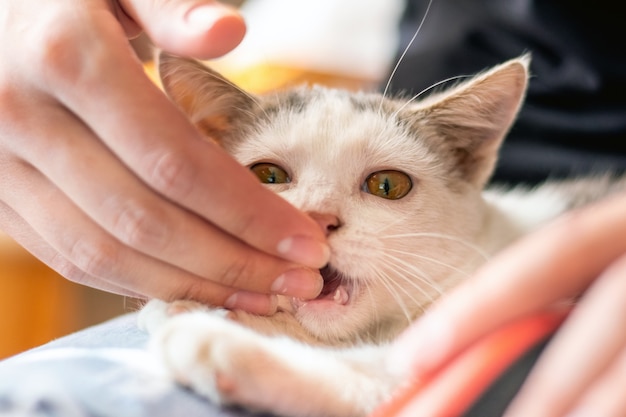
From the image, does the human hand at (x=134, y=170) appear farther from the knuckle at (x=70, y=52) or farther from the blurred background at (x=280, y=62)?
the blurred background at (x=280, y=62)

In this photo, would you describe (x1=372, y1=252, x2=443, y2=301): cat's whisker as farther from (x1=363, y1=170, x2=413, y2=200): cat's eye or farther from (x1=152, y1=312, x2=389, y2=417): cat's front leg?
(x1=152, y1=312, x2=389, y2=417): cat's front leg

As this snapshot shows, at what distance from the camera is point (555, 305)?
60 cm

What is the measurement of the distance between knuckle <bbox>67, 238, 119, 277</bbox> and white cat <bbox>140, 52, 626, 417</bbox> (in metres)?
0.09

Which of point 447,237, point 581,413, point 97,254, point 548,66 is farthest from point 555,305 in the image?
point 548,66

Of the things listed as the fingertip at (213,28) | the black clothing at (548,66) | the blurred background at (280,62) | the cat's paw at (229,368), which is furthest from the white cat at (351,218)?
the blurred background at (280,62)

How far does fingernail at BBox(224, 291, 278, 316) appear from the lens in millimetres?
811

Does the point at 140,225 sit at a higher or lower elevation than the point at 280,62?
lower

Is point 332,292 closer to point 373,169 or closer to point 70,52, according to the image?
point 373,169

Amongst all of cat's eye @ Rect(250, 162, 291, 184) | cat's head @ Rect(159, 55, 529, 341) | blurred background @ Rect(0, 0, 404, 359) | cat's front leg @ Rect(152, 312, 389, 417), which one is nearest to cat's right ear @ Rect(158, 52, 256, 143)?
cat's head @ Rect(159, 55, 529, 341)

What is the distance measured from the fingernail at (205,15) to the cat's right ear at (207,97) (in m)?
0.36

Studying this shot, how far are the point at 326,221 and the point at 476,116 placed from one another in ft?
1.37

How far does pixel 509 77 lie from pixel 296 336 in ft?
1.86

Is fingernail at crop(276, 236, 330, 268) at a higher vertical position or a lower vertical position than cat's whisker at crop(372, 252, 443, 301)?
lower

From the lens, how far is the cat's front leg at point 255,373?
619 millimetres
